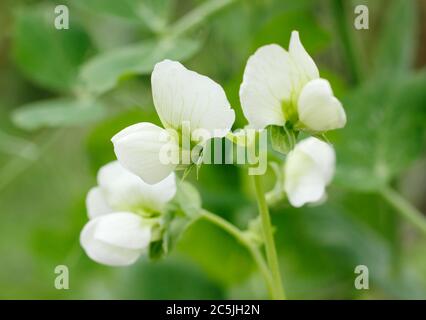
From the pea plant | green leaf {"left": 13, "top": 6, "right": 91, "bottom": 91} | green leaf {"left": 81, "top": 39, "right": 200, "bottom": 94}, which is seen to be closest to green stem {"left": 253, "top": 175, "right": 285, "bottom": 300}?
the pea plant

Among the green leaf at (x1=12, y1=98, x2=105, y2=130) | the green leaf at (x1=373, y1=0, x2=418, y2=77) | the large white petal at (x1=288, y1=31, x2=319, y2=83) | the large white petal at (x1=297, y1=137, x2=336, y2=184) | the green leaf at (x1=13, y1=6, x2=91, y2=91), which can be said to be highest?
the green leaf at (x1=13, y1=6, x2=91, y2=91)

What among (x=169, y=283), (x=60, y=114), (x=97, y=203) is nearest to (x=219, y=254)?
(x=169, y=283)

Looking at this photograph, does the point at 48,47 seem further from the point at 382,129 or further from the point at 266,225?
the point at 266,225

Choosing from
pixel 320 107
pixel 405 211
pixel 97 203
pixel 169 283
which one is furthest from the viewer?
pixel 169 283

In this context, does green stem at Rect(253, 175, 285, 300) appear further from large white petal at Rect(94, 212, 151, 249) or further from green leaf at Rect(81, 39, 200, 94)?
green leaf at Rect(81, 39, 200, 94)
